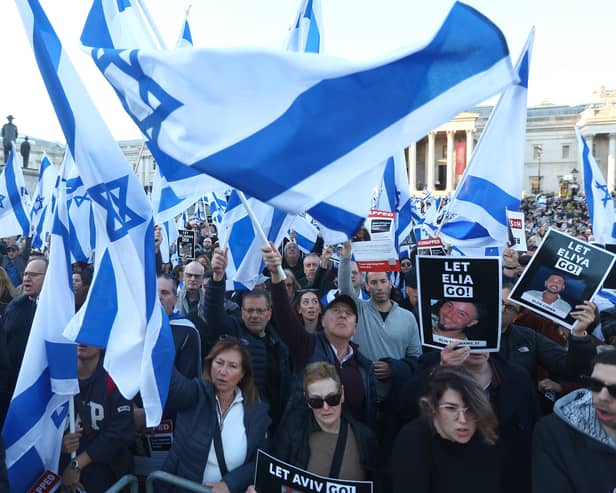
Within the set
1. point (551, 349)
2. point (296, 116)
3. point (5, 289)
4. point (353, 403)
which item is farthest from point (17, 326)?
point (551, 349)

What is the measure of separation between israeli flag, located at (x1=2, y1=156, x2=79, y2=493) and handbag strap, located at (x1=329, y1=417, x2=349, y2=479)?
1339 millimetres

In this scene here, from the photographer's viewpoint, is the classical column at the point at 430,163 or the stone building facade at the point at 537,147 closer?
the stone building facade at the point at 537,147

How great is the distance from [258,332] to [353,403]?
98cm

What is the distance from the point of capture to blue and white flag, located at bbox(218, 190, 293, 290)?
4.44 meters

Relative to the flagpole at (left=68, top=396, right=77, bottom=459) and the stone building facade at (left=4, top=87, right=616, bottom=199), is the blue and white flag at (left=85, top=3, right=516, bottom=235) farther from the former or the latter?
the stone building facade at (left=4, top=87, right=616, bottom=199)

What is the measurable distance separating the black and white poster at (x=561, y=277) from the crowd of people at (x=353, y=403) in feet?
0.50

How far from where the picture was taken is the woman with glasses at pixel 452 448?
2.27m

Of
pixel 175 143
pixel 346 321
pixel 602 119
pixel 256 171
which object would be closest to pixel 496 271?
pixel 346 321

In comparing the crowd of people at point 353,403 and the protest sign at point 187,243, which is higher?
the protest sign at point 187,243

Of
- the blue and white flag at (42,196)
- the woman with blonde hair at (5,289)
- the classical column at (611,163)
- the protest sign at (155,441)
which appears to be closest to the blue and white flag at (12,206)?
the blue and white flag at (42,196)

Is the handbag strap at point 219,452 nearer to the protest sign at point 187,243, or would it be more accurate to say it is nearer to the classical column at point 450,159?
the protest sign at point 187,243

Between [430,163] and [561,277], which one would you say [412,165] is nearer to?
[430,163]

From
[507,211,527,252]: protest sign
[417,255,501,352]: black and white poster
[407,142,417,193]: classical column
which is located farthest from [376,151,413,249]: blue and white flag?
[407,142,417,193]: classical column

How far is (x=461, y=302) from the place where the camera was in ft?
9.61
